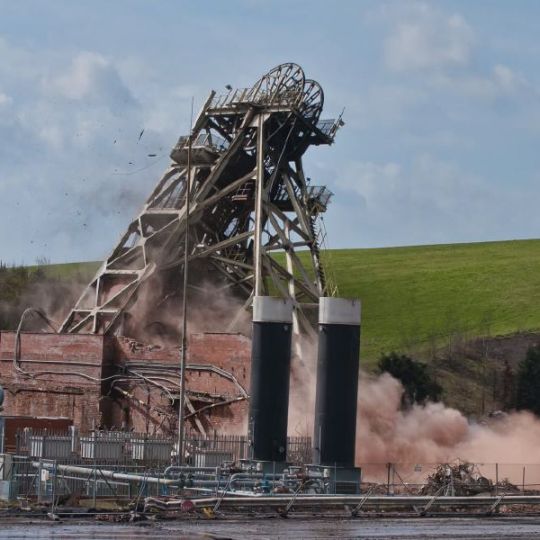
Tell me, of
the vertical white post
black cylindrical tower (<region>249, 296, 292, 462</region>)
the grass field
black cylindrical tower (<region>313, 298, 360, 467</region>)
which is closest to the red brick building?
the vertical white post

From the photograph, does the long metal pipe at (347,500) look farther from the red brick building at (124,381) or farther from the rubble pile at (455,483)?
the red brick building at (124,381)

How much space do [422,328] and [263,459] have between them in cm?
5323

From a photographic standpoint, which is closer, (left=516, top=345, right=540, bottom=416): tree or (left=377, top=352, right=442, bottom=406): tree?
(left=377, top=352, right=442, bottom=406): tree

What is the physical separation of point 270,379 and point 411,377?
84.1 ft

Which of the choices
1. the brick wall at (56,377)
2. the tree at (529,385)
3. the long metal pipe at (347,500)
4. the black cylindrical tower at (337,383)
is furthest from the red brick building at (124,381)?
the tree at (529,385)

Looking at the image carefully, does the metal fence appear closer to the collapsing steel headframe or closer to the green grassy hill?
the collapsing steel headframe

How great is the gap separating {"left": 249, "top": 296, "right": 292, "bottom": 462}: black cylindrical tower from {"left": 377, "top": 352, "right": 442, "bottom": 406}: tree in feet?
76.3

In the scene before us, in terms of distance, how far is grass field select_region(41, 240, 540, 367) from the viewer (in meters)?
97.2

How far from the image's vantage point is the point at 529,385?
7800cm

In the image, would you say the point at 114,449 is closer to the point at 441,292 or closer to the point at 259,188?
the point at 259,188

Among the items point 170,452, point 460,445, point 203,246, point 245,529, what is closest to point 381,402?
point 460,445

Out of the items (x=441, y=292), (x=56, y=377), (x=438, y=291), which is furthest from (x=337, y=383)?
(x=438, y=291)

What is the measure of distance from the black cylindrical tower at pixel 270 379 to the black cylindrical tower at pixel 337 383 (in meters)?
2.04

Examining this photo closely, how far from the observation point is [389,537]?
31.3 m
